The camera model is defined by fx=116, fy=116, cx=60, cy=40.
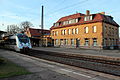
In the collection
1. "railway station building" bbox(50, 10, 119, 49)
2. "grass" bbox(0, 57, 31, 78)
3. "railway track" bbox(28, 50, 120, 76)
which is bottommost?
"railway track" bbox(28, 50, 120, 76)

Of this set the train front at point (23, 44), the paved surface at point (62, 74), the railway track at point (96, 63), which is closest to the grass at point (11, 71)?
the paved surface at point (62, 74)

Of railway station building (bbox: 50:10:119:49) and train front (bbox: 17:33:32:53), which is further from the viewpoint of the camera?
railway station building (bbox: 50:10:119:49)

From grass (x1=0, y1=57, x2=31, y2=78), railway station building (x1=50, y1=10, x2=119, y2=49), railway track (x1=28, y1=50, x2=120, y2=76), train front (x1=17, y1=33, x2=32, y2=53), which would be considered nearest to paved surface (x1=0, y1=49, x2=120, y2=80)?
grass (x1=0, y1=57, x2=31, y2=78)

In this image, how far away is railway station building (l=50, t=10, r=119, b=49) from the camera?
3089cm

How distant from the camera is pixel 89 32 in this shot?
33.0m

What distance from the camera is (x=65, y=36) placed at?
40.8 meters

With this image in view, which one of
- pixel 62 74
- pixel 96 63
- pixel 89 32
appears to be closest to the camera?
pixel 62 74

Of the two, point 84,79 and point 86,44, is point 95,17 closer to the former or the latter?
point 86,44

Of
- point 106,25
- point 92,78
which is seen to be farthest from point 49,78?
point 106,25

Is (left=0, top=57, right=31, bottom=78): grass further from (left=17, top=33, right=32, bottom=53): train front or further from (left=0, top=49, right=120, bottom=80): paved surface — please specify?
(left=17, top=33, right=32, bottom=53): train front

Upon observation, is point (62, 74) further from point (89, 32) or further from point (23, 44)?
point (89, 32)

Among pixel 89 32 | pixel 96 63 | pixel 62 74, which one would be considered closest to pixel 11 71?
pixel 62 74

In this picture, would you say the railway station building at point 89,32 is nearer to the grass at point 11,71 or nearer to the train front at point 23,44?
the train front at point 23,44

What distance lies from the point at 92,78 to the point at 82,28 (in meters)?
30.0
